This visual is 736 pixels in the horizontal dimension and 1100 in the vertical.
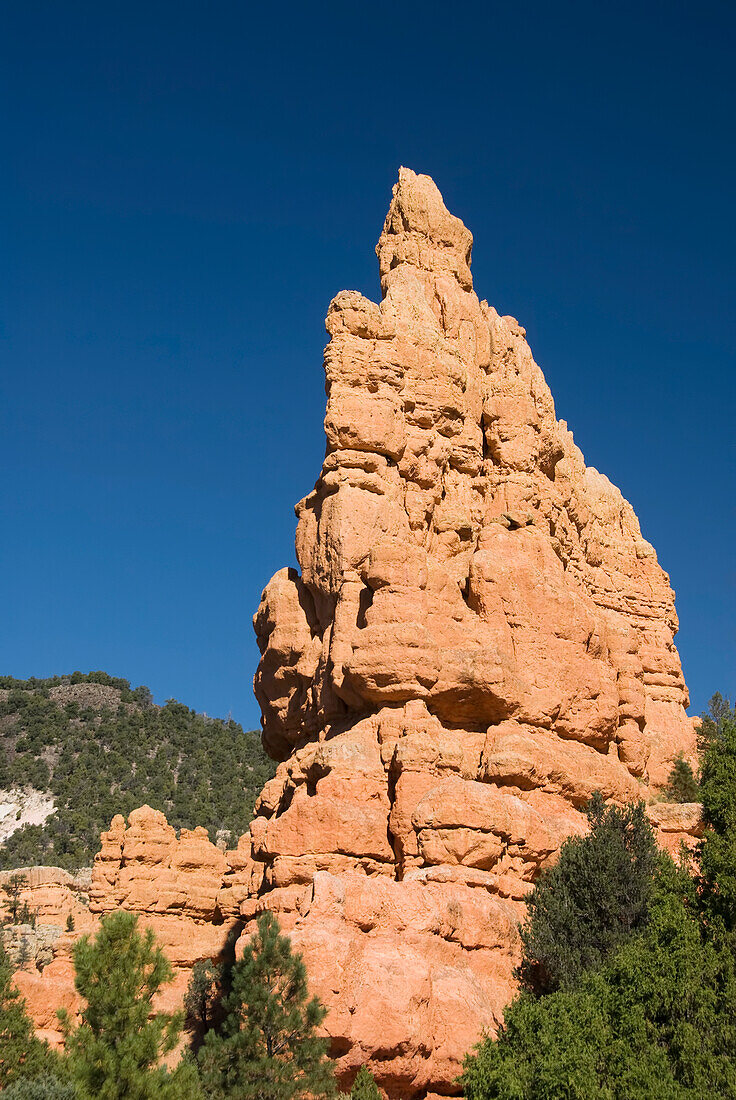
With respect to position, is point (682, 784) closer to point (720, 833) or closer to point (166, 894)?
point (720, 833)

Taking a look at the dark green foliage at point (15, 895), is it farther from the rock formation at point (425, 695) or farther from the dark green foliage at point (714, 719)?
the dark green foliage at point (714, 719)

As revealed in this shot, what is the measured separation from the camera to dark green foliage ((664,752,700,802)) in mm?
35156

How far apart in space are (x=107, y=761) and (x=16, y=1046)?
227 feet

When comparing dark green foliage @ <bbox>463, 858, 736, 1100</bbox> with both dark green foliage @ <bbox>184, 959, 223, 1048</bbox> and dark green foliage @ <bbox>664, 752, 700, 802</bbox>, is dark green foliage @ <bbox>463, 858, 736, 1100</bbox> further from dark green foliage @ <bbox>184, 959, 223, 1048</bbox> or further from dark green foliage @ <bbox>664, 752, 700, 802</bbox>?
dark green foliage @ <bbox>664, 752, 700, 802</bbox>

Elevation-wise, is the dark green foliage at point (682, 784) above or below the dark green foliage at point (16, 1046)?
above

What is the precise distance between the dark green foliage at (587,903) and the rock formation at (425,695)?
63 cm

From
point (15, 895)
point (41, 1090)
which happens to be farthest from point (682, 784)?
point (15, 895)

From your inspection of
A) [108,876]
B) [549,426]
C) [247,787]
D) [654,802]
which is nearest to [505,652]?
[654,802]

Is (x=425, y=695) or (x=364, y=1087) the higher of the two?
(x=425, y=695)

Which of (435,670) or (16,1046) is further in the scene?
(435,670)

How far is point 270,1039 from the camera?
21.1 m

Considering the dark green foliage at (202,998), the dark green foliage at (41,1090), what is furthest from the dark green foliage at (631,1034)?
the dark green foliage at (202,998)

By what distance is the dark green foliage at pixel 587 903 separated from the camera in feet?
82.9

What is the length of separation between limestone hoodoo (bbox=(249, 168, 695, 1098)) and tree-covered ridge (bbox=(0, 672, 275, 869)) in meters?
33.3
